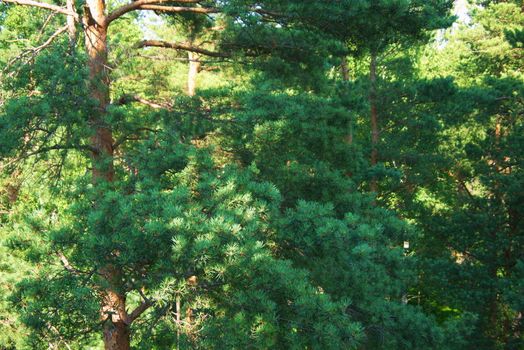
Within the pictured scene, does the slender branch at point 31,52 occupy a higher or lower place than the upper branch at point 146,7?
lower

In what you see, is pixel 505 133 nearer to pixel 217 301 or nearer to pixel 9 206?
pixel 217 301

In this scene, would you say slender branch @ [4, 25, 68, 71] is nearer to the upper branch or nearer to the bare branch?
the upper branch

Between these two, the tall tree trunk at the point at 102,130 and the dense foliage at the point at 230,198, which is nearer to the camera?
the dense foliage at the point at 230,198

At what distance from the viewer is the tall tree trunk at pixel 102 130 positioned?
6.66 metres

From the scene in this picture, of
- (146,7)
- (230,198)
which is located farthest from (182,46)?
(230,198)

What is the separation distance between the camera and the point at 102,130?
24.5ft

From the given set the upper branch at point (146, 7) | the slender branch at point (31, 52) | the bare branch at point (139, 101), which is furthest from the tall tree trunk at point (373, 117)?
the slender branch at point (31, 52)

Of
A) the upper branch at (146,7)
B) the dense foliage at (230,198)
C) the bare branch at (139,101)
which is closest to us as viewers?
the dense foliage at (230,198)

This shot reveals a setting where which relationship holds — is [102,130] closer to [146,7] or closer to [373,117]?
[146,7]

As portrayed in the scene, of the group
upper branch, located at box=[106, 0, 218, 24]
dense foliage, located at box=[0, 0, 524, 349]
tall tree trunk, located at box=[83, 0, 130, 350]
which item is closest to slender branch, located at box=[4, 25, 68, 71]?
dense foliage, located at box=[0, 0, 524, 349]

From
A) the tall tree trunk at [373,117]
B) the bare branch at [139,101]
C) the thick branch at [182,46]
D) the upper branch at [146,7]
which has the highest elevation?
the upper branch at [146,7]

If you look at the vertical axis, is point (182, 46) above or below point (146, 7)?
below

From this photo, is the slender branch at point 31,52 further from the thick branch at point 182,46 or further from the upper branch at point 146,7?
the thick branch at point 182,46

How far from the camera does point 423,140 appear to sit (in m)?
14.3
